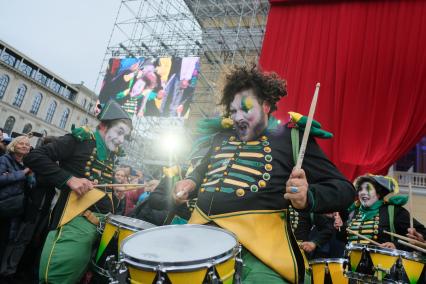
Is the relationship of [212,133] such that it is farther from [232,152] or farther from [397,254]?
[397,254]

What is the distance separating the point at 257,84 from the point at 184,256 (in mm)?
1074

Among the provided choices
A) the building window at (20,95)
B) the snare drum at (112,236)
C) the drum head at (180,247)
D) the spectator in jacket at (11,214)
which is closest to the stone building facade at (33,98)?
the building window at (20,95)

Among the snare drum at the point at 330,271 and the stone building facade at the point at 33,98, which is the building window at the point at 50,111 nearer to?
the stone building facade at the point at 33,98

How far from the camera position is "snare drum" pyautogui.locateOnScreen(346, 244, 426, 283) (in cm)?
241

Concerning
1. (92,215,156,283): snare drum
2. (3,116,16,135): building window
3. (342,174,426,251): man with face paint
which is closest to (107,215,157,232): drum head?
(92,215,156,283): snare drum

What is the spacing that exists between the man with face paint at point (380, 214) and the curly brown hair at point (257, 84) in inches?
78.1

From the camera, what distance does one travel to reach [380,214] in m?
3.27

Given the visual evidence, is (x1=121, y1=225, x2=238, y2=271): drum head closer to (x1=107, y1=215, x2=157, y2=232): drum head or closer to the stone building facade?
(x1=107, y1=215, x2=157, y2=232): drum head

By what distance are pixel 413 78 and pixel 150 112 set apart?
9.73m

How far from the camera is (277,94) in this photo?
1.88 m

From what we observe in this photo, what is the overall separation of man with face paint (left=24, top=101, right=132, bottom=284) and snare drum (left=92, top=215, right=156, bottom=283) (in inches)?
4.3

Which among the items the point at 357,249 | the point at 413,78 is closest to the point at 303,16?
the point at 413,78

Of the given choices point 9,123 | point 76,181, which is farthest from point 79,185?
point 9,123

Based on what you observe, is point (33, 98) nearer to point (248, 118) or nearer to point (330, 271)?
point (330, 271)
